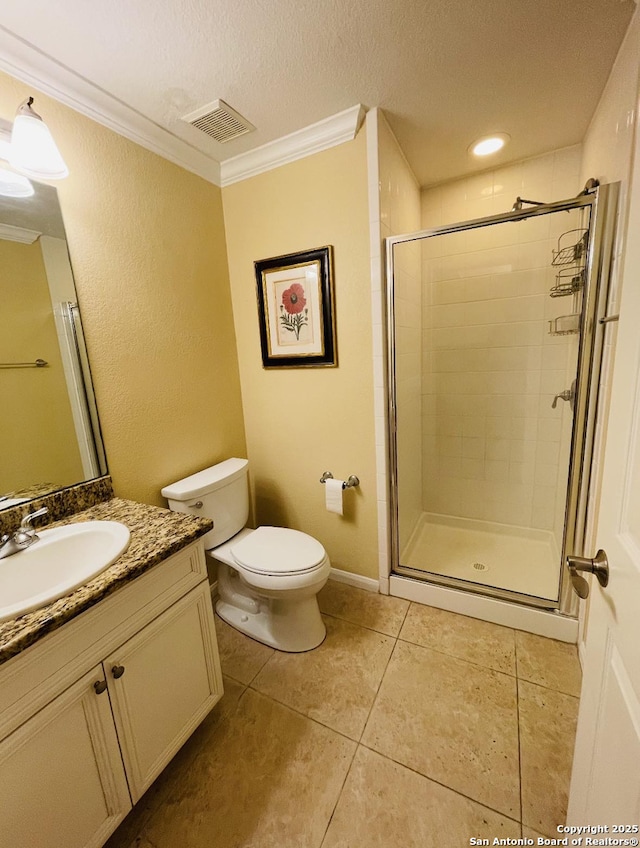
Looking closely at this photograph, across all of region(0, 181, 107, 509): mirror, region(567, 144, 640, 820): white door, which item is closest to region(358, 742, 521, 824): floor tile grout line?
region(567, 144, 640, 820): white door

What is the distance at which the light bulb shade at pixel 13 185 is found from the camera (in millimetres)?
1094

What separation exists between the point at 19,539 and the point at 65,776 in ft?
1.98

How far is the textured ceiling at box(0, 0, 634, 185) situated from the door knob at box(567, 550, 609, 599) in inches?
61.5

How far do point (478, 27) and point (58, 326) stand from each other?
67.4 inches

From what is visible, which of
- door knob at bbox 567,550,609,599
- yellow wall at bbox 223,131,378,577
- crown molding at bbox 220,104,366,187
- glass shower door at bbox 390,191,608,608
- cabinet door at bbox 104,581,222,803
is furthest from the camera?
glass shower door at bbox 390,191,608,608

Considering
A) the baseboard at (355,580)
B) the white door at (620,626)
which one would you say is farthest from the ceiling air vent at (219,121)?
the baseboard at (355,580)

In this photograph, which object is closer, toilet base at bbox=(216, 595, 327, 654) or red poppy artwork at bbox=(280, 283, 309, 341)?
Answer: toilet base at bbox=(216, 595, 327, 654)

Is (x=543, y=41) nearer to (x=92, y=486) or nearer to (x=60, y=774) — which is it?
(x=92, y=486)

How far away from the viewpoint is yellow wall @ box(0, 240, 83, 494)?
1113 millimetres

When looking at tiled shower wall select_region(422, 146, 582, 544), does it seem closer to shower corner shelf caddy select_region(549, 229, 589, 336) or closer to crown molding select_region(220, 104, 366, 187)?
shower corner shelf caddy select_region(549, 229, 589, 336)

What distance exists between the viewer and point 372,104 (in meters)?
1.45

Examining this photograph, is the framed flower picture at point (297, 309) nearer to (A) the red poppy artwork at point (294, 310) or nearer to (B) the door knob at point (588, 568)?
(A) the red poppy artwork at point (294, 310)

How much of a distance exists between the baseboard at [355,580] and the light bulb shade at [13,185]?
214 centimetres

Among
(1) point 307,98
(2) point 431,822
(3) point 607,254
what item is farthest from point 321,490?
(1) point 307,98
